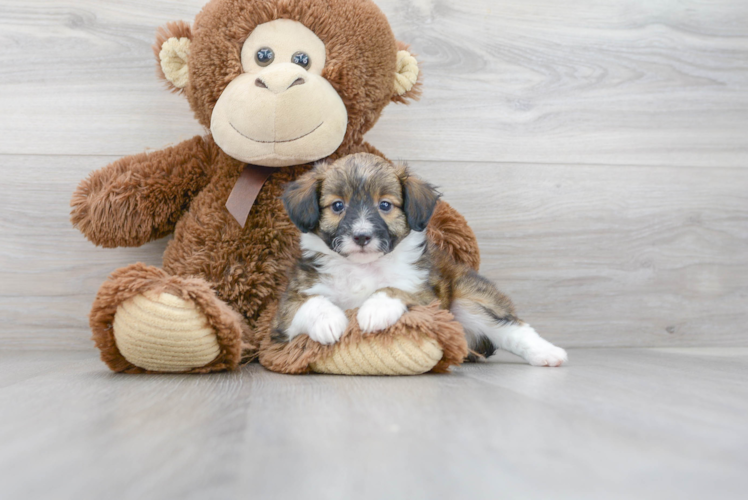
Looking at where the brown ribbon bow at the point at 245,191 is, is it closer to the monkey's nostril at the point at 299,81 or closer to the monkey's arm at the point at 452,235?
the monkey's nostril at the point at 299,81

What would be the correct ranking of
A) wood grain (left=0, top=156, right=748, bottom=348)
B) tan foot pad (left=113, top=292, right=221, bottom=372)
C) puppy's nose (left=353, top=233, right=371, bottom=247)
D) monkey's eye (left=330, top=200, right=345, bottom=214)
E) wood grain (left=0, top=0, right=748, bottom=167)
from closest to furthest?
tan foot pad (left=113, top=292, right=221, bottom=372) → puppy's nose (left=353, top=233, right=371, bottom=247) → monkey's eye (left=330, top=200, right=345, bottom=214) → wood grain (left=0, top=0, right=748, bottom=167) → wood grain (left=0, top=156, right=748, bottom=348)

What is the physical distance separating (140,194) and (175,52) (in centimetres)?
44

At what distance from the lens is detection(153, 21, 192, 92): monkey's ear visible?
1.75m

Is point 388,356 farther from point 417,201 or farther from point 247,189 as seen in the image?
point 247,189

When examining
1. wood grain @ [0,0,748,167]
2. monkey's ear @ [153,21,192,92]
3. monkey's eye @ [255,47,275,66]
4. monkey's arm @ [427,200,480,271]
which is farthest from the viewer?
wood grain @ [0,0,748,167]

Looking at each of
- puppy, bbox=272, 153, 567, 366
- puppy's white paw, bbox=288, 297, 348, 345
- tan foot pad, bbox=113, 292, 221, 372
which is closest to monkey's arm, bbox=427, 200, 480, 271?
puppy, bbox=272, 153, 567, 366

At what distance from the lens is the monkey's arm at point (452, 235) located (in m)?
1.89

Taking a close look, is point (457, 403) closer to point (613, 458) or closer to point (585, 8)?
point (613, 458)

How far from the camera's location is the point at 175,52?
175 cm

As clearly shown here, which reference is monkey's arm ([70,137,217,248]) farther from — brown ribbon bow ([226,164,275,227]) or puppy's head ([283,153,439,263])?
puppy's head ([283,153,439,263])

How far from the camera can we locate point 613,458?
0.78 metres

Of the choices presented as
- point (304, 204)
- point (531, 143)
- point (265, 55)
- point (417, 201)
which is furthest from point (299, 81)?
point (531, 143)

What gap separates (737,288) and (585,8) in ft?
4.11

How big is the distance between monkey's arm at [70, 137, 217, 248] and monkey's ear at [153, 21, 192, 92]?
0.20m
